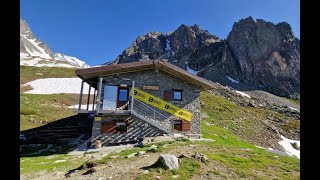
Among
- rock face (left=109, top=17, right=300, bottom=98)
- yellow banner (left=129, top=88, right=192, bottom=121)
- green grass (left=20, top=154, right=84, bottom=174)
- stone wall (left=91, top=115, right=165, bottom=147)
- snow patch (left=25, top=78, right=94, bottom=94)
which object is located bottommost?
Answer: green grass (left=20, top=154, right=84, bottom=174)

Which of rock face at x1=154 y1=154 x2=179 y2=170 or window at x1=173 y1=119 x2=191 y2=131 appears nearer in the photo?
rock face at x1=154 y1=154 x2=179 y2=170

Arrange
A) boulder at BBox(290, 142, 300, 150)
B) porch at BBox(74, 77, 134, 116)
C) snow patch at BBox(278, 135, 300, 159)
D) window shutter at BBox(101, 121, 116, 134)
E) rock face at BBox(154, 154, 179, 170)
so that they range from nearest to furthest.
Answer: rock face at BBox(154, 154, 179, 170) < porch at BBox(74, 77, 134, 116) < window shutter at BBox(101, 121, 116, 134) < snow patch at BBox(278, 135, 300, 159) < boulder at BBox(290, 142, 300, 150)

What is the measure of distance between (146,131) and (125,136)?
1.96 m

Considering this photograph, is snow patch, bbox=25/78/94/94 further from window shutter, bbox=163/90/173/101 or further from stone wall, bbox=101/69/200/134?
window shutter, bbox=163/90/173/101

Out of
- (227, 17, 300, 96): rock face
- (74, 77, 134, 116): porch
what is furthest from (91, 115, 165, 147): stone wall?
(227, 17, 300, 96): rock face

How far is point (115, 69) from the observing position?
2517cm

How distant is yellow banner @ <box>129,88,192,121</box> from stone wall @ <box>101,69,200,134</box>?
346mm

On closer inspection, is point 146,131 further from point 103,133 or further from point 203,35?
point 203,35

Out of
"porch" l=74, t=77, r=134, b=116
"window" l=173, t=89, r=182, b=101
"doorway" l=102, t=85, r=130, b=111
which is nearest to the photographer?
"porch" l=74, t=77, r=134, b=116

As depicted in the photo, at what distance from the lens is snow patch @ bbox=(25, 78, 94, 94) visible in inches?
2457

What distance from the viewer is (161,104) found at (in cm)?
2662

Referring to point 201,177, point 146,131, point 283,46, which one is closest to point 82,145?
point 146,131

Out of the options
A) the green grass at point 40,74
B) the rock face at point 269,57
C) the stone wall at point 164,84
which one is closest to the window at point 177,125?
the stone wall at point 164,84

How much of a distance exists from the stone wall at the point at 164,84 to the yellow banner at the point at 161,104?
35 centimetres
